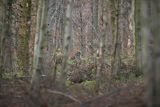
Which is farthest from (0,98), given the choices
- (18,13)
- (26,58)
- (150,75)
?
(18,13)

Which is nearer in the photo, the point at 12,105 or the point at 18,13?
the point at 12,105

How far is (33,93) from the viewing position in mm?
10148

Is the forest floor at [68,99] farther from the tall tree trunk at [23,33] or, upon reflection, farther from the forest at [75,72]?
the tall tree trunk at [23,33]

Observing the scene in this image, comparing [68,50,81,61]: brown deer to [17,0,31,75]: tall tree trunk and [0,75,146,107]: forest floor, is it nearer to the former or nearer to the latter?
[17,0,31,75]: tall tree trunk

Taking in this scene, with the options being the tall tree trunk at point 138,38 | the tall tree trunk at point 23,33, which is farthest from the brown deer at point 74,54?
the tall tree trunk at point 138,38

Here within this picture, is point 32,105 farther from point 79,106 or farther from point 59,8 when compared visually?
point 59,8

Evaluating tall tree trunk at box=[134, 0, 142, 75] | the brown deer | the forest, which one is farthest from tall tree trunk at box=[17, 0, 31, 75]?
the brown deer

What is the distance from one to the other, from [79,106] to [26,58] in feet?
36.3

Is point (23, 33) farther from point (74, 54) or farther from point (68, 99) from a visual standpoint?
point (68, 99)

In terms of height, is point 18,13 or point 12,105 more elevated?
point 18,13

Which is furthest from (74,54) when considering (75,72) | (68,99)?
(68,99)

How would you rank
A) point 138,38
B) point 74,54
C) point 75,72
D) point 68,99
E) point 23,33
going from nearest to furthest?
point 68,99
point 138,38
point 75,72
point 23,33
point 74,54

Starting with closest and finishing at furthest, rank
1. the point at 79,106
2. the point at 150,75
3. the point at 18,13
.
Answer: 1. the point at 150,75
2. the point at 79,106
3. the point at 18,13

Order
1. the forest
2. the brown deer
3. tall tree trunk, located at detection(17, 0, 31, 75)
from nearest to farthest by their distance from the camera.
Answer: the forest → tall tree trunk, located at detection(17, 0, 31, 75) → the brown deer
